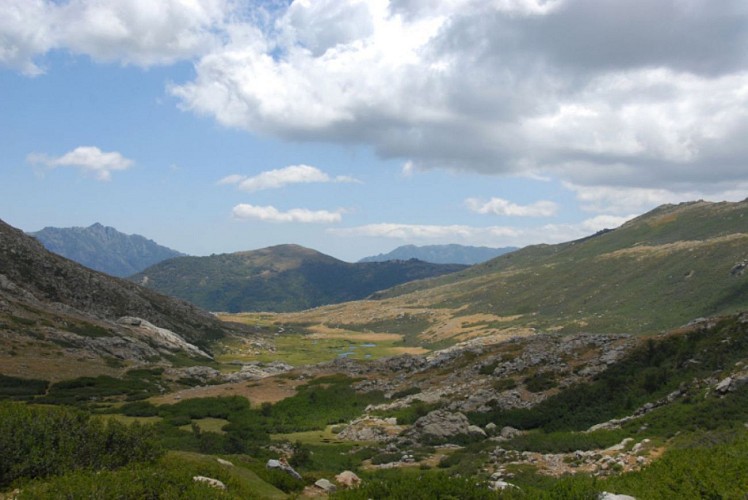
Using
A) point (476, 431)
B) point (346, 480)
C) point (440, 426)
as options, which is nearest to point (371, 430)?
point (440, 426)

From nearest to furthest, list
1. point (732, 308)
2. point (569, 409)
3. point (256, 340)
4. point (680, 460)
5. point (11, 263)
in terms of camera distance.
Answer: point (680, 460), point (569, 409), point (11, 263), point (732, 308), point (256, 340)

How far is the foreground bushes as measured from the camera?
15906 mm

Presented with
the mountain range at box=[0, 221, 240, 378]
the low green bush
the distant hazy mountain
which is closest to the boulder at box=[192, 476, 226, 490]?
the low green bush

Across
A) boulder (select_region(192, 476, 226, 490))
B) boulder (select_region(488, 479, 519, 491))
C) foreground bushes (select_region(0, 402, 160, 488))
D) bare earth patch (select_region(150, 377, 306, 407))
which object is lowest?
bare earth patch (select_region(150, 377, 306, 407))

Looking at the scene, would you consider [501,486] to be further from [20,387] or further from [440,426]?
[20,387]

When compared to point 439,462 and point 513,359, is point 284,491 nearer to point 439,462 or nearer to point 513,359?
point 439,462

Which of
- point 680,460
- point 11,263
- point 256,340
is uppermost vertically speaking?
point 11,263

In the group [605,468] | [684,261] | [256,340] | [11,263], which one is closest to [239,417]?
[605,468]

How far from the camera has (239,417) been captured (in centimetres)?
5062

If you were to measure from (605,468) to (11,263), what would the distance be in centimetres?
12924

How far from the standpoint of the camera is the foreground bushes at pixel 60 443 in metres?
15.9

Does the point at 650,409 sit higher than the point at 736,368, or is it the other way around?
the point at 736,368

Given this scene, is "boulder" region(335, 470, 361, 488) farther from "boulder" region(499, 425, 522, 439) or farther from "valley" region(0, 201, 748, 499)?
"boulder" region(499, 425, 522, 439)

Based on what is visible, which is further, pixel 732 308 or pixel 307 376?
pixel 732 308
